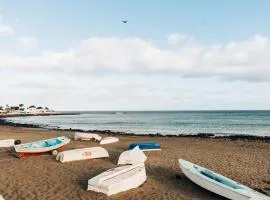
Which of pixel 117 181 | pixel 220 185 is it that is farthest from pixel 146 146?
pixel 220 185

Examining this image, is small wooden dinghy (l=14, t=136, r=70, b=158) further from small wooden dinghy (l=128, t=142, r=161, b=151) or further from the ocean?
the ocean

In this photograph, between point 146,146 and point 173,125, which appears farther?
point 173,125

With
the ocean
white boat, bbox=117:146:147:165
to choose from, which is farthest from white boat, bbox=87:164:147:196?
the ocean

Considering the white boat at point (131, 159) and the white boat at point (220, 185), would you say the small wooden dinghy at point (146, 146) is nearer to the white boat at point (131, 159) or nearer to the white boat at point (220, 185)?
the white boat at point (131, 159)

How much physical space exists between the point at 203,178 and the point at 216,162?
20.4ft

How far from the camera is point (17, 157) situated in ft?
62.8

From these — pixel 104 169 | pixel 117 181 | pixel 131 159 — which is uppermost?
pixel 131 159

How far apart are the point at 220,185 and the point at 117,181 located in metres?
3.62

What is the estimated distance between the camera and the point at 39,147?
19438 millimetres

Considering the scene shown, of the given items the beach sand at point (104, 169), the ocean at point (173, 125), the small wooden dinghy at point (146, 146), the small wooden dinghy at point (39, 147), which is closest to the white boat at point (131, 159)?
the beach sand at point (104, 169)

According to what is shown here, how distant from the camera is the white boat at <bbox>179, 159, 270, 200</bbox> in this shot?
11406mm

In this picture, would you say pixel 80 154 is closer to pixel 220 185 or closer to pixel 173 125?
pixel 220 185

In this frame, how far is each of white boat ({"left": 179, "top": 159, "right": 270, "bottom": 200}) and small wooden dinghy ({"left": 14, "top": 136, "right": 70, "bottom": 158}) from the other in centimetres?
858

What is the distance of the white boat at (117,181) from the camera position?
40.2ft
